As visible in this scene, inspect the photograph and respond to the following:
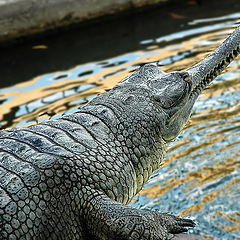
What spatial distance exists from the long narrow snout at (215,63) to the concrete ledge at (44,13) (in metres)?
3.48

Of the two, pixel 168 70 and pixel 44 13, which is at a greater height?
pixel 44 13

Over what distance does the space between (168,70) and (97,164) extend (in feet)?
8.43

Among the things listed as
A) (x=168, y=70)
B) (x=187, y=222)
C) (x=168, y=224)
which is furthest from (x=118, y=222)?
(x=168, y=70)

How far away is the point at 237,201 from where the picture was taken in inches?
129

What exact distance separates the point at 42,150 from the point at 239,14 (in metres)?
5.12

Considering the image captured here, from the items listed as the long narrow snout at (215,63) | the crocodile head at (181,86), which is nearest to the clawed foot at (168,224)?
the crocodile head at (181,86)

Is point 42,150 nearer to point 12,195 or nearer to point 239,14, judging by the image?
point 12,195

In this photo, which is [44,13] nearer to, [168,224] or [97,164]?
[97,164]

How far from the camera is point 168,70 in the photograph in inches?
210

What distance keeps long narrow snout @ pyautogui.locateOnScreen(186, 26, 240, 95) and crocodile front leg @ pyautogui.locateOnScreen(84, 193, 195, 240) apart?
165 cm

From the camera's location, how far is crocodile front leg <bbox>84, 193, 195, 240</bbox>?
2.67 metres

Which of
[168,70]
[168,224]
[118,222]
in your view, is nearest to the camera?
[118,222]

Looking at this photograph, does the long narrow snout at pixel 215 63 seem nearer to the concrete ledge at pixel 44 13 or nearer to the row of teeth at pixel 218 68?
the row of teeth at pixel 218 68

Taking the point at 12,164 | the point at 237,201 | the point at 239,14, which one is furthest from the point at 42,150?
the point at 239,14
